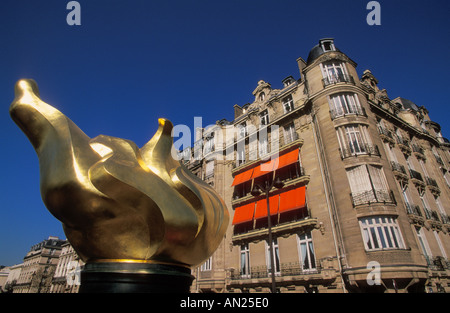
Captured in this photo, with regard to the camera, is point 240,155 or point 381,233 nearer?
point 381,233

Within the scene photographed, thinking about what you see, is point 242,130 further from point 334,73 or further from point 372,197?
point 372,197

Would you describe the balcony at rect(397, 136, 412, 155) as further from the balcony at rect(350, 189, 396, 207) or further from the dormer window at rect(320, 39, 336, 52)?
the dormer window at rect(320, 39, 336, 52)

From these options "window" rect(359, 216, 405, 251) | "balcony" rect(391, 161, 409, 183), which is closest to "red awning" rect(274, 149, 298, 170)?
"window" rect(359, 216, 405, 251)

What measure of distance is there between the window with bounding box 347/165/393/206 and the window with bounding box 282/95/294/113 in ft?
27.9

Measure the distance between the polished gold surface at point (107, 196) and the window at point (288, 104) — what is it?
1924 centimetres

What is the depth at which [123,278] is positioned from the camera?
3762 mm

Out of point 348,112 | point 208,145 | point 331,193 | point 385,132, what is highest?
point 208,145

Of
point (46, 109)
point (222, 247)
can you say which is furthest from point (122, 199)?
point (222, 247)

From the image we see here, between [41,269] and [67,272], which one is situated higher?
[41,269]

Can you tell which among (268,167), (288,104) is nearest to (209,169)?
(268,167)

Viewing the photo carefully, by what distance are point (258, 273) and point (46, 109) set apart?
16813 millimetres

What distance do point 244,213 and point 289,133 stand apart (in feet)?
25.3

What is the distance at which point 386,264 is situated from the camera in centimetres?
1236
